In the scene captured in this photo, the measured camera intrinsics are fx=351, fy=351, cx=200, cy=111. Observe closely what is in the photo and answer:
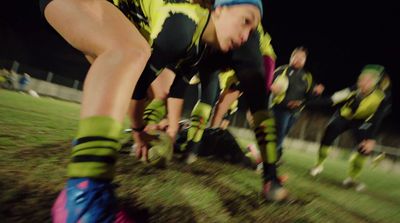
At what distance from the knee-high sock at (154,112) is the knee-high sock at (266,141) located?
4.17ft

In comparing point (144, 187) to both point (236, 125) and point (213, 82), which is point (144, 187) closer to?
point (213, 82)

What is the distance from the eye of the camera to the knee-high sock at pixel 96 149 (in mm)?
1312

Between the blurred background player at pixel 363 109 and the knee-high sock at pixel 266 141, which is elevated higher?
the blurred background player at pixel 363 109

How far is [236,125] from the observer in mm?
23688

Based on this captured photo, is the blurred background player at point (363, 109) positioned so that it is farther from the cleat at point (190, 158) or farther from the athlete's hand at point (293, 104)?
the cleat at point (190, 158)

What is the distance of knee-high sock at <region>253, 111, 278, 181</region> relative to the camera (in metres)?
2.81

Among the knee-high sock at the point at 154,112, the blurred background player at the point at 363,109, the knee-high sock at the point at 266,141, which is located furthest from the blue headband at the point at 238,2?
the blurred background player at the point at 363,109

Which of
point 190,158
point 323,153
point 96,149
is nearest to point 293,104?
point 323,153

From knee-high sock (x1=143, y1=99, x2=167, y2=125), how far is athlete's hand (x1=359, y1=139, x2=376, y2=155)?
4012mm

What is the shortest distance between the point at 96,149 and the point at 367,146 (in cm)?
584

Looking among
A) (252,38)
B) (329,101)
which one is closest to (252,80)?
(252,38)

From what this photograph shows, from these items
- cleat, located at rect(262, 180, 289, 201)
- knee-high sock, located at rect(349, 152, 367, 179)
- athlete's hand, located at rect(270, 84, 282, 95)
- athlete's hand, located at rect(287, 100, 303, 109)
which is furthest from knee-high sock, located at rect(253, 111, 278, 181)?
knee-high sock, located at rect(349, 152, 367, 179)

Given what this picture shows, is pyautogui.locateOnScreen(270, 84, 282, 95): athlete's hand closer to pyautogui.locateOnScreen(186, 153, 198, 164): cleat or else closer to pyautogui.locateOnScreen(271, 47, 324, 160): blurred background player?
pyautogui.locateOnScreen(271, 47, 324, 160): blurred background player

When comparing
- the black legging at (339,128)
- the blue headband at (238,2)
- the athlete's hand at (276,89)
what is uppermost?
the athlete's hand at (276,89)
